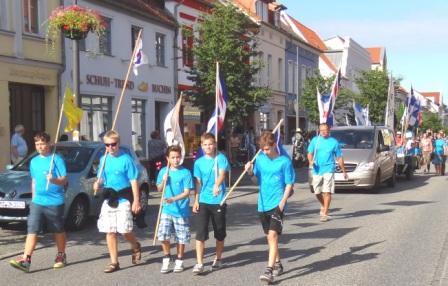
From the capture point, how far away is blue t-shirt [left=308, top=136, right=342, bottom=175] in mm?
12164

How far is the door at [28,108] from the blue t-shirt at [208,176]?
11.7 m

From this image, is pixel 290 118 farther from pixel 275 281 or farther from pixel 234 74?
pixel 275 281

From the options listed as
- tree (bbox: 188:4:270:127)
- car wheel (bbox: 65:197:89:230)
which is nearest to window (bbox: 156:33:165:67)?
tree (bbox: 188:4:270:127)

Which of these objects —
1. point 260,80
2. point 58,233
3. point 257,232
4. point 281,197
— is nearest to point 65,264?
point 58,233

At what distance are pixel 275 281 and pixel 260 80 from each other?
3104 centimetres

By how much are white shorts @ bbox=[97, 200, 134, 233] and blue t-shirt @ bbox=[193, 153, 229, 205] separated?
85 cm

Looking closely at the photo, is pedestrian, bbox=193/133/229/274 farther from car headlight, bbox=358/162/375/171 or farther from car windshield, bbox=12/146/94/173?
car headlight, bbox=358/162/375/171

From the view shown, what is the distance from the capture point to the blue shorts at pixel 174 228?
7.22 metres

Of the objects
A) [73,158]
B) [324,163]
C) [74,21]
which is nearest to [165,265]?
[73,158]

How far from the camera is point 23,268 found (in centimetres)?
721

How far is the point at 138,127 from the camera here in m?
24.7

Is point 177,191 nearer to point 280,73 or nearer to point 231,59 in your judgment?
point 231,59

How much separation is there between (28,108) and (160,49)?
8.53m

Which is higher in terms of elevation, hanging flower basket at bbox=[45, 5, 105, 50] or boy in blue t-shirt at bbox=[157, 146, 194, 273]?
hanging flower basket at bbox=[45, 5, 105, 50]
